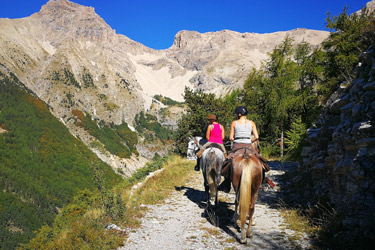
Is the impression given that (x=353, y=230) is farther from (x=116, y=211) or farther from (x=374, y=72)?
(x=116, y=211)

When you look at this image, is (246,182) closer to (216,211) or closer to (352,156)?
(352,156)

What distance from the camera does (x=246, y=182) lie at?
591 centimetres

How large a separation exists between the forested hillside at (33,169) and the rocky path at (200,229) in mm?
99106

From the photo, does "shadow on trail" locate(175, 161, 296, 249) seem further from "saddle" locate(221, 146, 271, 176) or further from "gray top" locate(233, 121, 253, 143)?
"gray top" locate(233, 121, 253, 143)

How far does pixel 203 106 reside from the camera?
27.8 metres

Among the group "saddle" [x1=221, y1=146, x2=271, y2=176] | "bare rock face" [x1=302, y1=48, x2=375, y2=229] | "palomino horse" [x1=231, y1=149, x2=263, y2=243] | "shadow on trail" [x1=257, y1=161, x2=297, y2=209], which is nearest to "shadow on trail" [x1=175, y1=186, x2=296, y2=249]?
"palomino horse" [x1=231, y1=149, x2=263, y2=243]

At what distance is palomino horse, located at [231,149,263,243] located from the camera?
19.3 feet

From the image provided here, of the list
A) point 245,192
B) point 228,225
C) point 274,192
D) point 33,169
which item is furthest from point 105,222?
point 33,169

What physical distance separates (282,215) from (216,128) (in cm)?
356

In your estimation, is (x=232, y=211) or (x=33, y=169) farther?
(x=33, y=169)

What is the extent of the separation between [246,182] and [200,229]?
88.3 inches

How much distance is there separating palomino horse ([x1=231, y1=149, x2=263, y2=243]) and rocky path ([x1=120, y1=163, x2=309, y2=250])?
57 centimetres

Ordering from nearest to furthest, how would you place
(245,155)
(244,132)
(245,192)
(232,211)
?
(245,192)
(245,155)
(244,132)
(232,211)

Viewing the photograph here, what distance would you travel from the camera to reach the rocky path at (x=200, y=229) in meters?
5.98
